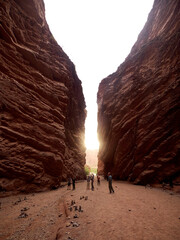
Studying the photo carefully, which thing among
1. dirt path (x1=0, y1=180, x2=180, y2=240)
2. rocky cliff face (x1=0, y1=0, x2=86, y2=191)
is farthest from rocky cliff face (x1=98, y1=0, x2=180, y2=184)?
→ rocky cliff face (x1=0, y1=0, x2=86, y2=191)

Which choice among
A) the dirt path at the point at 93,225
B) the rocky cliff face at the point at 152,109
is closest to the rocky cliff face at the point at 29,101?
the dirt path at the point at 93,225

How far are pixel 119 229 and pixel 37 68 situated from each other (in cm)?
1608

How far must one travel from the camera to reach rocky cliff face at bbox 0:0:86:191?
932 cm

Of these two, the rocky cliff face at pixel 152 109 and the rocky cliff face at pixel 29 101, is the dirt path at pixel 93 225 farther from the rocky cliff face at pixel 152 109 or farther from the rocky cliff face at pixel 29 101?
the rocky cliff face at pixel 152 109

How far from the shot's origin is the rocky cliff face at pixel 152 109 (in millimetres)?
13211

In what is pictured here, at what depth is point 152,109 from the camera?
15820 millimetres

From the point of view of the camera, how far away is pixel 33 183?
9.85 m

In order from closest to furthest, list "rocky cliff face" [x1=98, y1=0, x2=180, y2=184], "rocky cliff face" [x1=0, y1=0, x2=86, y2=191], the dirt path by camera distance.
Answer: the dirt path → "rocky cliff face" [x1=0, y1=0, x2=86, y2=191] → "rocky cliff face" [x1=98, y1=0, x2=180, y2=184]

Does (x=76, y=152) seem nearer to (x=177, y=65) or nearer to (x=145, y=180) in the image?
(x=145, y=180)

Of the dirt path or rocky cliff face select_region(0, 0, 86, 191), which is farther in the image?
rocky cliff face select_region(0, 0, 86, 191)

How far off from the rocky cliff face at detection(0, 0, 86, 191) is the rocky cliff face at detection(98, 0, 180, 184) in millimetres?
10049

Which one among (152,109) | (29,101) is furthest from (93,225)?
(152,109)

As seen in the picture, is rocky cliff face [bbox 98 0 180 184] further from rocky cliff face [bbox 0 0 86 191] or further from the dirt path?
rocky cliff face [bbox 0 0 86 191]

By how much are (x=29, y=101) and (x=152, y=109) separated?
51.6 ft
